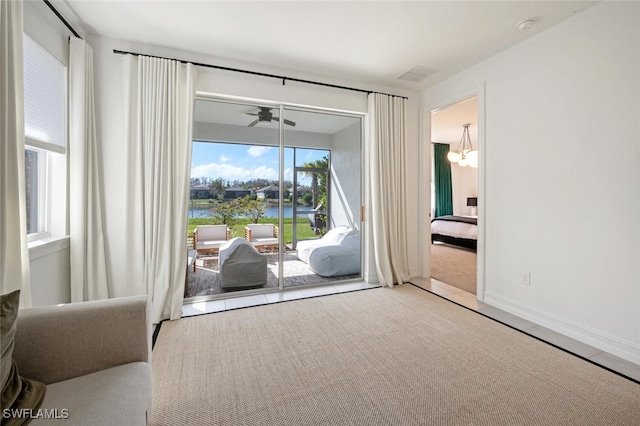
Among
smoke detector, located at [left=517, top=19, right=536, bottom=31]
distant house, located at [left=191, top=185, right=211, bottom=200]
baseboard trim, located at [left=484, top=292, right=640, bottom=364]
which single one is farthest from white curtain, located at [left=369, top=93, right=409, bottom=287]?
→ distant house, located at [left=191, top=185, right=211, bottom=200]

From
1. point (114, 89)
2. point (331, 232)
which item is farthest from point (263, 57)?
point (331, 232)

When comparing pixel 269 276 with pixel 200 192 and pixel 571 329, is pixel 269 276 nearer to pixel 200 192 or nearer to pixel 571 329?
pixel 200 192

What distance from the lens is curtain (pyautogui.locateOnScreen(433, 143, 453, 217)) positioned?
8.62m

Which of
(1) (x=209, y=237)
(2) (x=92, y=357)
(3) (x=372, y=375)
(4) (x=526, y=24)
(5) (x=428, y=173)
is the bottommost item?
(3) (x=372, y=375)

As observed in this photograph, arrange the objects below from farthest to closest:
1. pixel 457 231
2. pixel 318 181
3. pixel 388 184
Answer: pixel 457 231
pixel 388 184
pixel 318 181

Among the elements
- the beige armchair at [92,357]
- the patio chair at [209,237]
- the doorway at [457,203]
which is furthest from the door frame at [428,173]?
the beige armchair at [92,357]

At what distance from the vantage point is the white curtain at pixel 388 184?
3.82 metres

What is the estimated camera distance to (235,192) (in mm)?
3400

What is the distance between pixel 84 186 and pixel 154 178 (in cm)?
55

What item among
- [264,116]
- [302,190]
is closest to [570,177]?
[302,190]

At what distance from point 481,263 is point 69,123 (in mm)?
4372

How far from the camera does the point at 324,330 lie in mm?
2559

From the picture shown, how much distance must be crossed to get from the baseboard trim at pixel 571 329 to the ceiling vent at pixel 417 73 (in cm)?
273

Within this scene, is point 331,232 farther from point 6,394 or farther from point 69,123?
point 6,394
